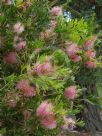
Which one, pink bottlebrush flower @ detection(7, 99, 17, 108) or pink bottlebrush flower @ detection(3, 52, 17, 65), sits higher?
pink bottlebrush flower @ detection(3, 52, 17, 65)

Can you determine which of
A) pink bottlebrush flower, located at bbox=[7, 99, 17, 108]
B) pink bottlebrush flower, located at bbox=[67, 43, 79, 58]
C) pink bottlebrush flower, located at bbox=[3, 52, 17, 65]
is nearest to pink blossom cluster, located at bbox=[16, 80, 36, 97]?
pink bottlebrush flower, located at bbox=[7, 99, 17, 108]

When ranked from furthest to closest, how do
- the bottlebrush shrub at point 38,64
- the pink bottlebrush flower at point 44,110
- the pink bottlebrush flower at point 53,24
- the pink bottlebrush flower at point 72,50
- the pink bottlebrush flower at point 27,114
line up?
the pink bottlebrush flower at point 53,24 → the pink bottlebrush flower at point 72,50 → the pink bottlebrush flower at point 27,114 → the bottlebrush shrub at point 38,64 → the pink bottlebrush flower at point 44,110

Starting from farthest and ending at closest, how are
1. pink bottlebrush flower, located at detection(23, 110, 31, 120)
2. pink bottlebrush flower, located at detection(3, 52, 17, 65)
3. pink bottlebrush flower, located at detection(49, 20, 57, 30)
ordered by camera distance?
pink bottlebrush flower, located at detection(49, 20, 57, 30)
pink bottlebrush flower, located at detection(3, 52, 17, 65)
pink bottlebrush flower, located at detection(23, 110, 31, 120)

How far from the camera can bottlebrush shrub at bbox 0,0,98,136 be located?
4.08 meters

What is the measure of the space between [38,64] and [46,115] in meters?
0.46

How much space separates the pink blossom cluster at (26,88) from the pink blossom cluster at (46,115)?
0.60ft

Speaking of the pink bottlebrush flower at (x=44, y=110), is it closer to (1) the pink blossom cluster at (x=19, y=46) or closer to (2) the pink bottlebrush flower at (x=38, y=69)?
(2) the pink bottlebrush flower at (x=38, y=69)

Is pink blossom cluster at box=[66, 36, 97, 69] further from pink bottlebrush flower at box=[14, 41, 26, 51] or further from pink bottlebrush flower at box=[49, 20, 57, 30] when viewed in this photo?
pink bottlebrush flower at box=[14, 41, 26, 51]

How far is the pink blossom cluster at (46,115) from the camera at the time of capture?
395 cm

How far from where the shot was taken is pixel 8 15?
482 centimetres

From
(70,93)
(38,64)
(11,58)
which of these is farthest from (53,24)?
(38,64)

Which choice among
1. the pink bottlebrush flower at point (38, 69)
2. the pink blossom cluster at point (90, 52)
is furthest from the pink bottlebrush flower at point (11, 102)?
the pink blossom cluster at point (90, 52)

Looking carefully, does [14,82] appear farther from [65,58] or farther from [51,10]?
[51,10]

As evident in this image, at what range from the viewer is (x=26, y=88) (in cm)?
414
